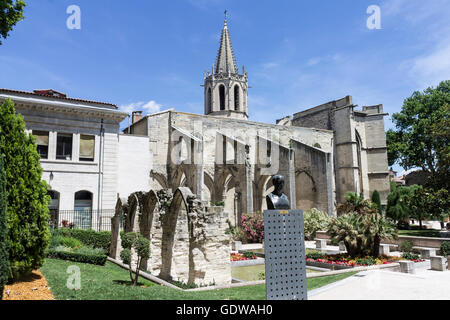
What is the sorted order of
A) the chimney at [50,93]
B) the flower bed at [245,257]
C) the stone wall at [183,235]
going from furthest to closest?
the chimney at [50,93] < the flower bed at [245,257] < the stone wall at [183,235]

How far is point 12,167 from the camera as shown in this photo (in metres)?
7.06

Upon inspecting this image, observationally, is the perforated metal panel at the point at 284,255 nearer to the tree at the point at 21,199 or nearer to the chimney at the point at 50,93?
the tree at the point at 21,199

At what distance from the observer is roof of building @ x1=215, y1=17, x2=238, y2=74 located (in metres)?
45.1

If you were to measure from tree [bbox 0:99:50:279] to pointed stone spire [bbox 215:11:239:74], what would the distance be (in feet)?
129

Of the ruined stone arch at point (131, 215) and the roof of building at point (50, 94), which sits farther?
the roof of building at point (50, 94)

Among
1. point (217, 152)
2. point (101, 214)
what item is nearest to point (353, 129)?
point (217, 152)

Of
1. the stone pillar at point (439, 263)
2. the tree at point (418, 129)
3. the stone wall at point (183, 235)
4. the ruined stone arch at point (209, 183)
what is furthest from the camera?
the tree at point (418, 129)

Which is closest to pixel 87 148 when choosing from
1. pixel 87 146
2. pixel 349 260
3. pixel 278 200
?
pixel 87 146

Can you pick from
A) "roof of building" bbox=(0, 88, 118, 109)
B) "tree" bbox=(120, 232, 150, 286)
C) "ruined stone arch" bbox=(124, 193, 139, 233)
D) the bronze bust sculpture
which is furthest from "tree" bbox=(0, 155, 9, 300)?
"roof of building" bbox=(0, 88, 118, 109)

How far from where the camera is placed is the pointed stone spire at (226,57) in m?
45.1

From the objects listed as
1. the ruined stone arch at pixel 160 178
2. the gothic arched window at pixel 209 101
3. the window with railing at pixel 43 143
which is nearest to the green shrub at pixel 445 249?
the ruined stone arch at pixel 160 178

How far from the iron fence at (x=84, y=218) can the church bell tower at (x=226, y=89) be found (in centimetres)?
2738
